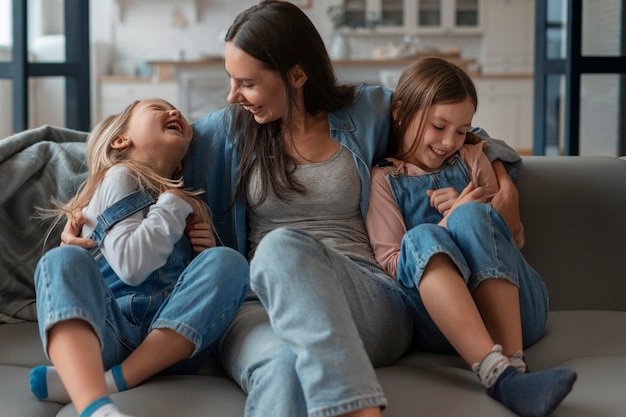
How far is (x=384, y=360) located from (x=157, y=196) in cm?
→ 57

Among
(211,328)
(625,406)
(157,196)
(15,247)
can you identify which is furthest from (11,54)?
(625,406)

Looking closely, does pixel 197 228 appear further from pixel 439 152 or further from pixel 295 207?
pixel 439 152

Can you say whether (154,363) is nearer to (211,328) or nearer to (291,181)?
(211,328)

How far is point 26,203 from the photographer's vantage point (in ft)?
6.56

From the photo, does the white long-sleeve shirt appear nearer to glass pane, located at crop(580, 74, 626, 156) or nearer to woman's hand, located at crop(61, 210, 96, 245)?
woman's hand, located at crop(61, 210, 96, 245)

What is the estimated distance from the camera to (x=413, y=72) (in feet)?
6.31

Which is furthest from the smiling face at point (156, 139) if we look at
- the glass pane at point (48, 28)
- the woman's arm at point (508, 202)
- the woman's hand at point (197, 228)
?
the glass pane at point (48, 28)

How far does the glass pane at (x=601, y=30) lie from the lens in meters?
3.27

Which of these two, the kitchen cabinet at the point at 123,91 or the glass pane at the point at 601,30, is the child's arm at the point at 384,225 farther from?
the kitchen cabinet at the point at 123,91

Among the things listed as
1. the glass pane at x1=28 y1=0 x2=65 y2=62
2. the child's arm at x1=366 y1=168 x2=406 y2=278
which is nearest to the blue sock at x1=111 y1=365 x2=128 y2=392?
the child's arm at x1=366 y1=168 x2=406 y2=278

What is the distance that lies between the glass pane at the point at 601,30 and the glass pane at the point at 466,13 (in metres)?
5.76

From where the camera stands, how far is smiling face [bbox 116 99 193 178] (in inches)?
72.8

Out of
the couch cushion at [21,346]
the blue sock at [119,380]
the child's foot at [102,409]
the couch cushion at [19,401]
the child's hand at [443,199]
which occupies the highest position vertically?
the child's hand at [443,199]

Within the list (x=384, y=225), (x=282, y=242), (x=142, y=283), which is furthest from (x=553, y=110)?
(x=282, y=242)
